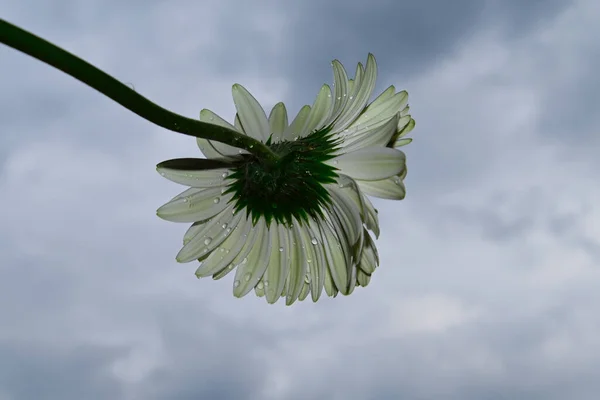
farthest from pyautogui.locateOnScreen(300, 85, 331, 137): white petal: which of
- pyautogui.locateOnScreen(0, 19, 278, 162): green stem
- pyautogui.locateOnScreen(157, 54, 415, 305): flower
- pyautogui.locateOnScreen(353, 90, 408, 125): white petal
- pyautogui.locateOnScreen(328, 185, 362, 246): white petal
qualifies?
pyautogui.locateOnScreen(0, 19, 278, 162): green stem

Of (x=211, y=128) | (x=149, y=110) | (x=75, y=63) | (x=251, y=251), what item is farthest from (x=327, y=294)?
(x=75, y=63)

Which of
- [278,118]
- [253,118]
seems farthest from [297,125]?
[253,118]

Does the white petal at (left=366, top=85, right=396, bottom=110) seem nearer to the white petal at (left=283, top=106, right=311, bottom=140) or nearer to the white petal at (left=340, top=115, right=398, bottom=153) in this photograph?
the white petal at (left=340, top=115, right=398, bottom=153)

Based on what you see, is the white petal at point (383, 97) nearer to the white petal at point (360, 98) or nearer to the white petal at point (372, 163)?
the white petal at point (360, 98)

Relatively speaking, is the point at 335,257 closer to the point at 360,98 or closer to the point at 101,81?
the point at 360,98

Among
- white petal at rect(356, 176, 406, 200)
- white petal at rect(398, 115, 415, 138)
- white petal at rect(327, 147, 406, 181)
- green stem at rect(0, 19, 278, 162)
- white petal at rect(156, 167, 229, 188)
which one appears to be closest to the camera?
green stem at rect(0, 19, 278, 162)

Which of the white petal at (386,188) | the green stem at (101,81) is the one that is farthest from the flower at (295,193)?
the green stem at (101,81)
